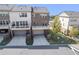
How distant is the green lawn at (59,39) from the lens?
250 cm

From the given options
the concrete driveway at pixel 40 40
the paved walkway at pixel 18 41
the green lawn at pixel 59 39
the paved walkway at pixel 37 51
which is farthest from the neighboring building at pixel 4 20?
the green lawn at pixel 59 39

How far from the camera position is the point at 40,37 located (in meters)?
2.52

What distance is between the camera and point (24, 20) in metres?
2.47

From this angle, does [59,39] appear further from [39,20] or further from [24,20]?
[24,20]

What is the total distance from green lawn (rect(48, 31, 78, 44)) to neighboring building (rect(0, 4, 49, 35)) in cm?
17

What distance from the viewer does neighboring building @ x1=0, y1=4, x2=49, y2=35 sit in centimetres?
242

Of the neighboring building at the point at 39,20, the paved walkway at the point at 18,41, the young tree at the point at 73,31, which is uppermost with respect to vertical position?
the neighboring building at the point at 39,20

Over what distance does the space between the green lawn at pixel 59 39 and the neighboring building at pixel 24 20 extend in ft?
0.56

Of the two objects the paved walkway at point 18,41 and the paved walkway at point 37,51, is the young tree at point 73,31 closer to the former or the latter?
the paved walkway at point 37,51

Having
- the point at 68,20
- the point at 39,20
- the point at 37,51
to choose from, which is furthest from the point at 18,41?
the point at 68,20

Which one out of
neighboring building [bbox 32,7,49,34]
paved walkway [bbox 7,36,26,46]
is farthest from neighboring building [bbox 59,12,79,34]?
paved walkway [bbox 7,36,26,46]

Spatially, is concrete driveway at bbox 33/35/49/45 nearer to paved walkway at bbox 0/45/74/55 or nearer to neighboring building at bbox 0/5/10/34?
paved walkway at bbox 0/45/74/55

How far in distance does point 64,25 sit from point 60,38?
0.23 m

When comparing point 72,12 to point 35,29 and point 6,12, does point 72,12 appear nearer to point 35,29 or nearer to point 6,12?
point 35,29
